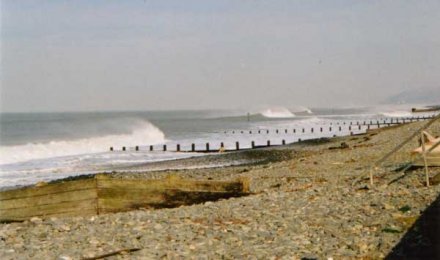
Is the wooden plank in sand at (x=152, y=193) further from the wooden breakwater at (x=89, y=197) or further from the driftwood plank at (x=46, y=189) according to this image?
the driftwood plank at (x=46, y=189)

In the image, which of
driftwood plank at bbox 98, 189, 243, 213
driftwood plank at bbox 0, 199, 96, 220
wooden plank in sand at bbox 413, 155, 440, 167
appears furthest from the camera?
wooden plank in sand at bbox 413, 155, 440, 167

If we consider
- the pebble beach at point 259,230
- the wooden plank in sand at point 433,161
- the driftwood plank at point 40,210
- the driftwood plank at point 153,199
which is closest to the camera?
the pebble beach at point 259,230

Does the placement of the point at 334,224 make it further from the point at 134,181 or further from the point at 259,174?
the point at 259,174

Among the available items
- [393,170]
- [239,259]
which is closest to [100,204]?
[239,259]

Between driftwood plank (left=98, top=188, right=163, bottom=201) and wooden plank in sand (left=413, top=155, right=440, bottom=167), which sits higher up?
wooden plank in sand (left=413, top=155, right=440, bottom=167)

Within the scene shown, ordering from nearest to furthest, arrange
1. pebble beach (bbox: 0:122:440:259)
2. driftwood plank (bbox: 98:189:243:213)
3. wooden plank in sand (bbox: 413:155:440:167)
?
pebble beach (bbox: 0:122:440:259)
driftwood plank (bbox: 98:189:243:213)
wooden plank in sand (bbox: 413:155:440:167)

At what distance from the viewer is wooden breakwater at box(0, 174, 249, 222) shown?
1134cm

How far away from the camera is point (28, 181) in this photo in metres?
27.6

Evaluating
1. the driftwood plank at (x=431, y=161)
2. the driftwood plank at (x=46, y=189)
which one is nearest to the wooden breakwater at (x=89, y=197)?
the driftwood plank at (x=46, y=189)

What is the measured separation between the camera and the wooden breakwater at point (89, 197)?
11.3 metres

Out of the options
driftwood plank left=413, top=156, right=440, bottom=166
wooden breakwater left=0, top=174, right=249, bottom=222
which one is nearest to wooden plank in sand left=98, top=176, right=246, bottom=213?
wooden breakwater left=0, top=174, right=249, bottom=222

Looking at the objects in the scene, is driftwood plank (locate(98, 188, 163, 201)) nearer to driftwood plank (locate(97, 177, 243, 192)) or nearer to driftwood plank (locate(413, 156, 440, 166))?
driftwood plank (locate(97, 177, 243, 192))

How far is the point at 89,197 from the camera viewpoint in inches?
453

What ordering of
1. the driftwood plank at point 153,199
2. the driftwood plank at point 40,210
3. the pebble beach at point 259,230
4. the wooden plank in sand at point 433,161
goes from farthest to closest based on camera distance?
the wooden plank in sand at point 433,161 < the driftwood plank at point 153,199 < the driftwood plank at point 40,210 < the pebble beach at point 259,230
